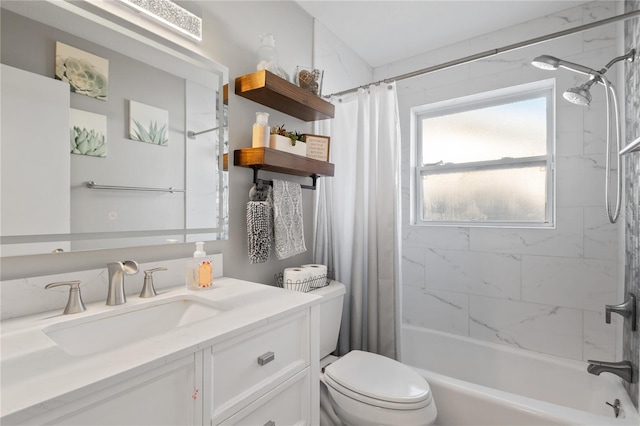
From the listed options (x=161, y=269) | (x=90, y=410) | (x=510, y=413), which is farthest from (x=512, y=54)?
(x=90, y=410)

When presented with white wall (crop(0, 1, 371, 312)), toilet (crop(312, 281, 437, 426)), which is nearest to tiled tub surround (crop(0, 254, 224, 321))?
white wall (crop(0, 1, 371, 312))

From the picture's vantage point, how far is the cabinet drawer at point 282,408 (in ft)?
2.94

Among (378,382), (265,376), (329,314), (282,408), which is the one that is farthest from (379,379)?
(265,376)

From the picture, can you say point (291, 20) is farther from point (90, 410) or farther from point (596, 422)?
point (596, 422)

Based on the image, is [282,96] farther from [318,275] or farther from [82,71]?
[318,275]

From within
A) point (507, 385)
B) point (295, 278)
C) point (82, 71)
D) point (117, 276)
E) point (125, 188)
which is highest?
point (82, 71)

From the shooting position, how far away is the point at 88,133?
3.38 feet

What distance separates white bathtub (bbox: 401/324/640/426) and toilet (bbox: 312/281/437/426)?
250 millimetres

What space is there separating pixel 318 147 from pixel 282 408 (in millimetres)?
1289

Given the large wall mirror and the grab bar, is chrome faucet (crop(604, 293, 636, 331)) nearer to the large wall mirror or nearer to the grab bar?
the large wall mirror

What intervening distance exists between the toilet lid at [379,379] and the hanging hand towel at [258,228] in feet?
2.04

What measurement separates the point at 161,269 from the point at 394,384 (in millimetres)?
1036

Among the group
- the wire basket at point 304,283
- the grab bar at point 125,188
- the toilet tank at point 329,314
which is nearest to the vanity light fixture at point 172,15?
the grab bar at point 125,188

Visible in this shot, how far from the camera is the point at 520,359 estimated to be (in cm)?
197
